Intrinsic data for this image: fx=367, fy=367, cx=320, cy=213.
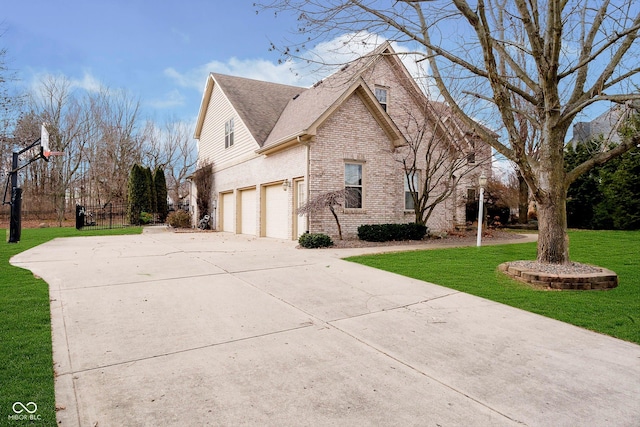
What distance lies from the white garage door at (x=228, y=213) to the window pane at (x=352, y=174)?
6899 mm

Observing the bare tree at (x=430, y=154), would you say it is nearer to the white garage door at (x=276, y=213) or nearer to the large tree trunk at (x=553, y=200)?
Result: the white garage door at (x=276, y=213)

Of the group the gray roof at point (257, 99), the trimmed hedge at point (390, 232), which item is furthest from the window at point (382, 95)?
the trimmed hedge at point (390, 232)

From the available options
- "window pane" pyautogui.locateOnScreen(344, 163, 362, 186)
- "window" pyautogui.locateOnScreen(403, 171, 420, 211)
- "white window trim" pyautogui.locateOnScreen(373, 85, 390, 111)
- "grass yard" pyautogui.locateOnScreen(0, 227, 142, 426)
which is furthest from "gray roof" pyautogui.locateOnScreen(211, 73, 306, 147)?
"grass yard" pyautogui.locateOnScreen(0, 227, 142, 426)

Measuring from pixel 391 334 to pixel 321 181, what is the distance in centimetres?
877

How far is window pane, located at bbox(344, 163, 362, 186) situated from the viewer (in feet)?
42.7

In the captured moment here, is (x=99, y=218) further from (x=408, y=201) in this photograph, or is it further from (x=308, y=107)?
(x=408, y=201)

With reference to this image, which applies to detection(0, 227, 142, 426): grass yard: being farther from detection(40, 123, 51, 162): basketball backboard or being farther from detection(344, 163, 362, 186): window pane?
detection(344, 163, 362, 186): window pane

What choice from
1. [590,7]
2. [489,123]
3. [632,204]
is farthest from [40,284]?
[632,204]

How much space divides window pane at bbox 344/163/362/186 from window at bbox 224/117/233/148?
7.48 metres

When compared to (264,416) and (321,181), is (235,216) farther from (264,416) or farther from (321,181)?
(264,416)

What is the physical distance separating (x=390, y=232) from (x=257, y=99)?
390 inches

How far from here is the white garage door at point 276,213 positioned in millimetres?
13750

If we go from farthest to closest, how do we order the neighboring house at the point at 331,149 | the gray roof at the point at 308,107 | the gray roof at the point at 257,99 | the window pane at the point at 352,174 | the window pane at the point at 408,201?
the gray roof at the point at 257,99
the window pane at the point at 408,201
the window pane at the point at 352,174
the neighboring house at the point at 331,149
the gray roof at the point at 308,107

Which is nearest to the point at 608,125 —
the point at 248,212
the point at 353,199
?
the point at 353,199
